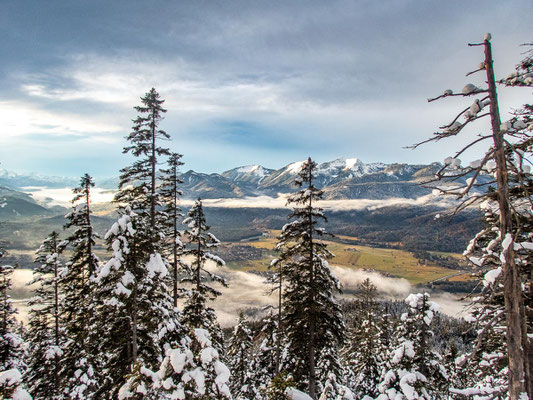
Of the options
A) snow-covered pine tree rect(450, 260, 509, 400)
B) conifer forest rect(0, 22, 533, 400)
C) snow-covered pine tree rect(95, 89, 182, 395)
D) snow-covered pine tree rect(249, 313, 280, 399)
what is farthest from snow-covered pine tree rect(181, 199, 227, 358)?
snow-covered pine tree rect(450, 260, 509, 400)

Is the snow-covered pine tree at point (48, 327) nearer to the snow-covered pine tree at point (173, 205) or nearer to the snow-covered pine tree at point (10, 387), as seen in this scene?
the snow-covered pine tree at point (173, 205)

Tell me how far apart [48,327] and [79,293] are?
482 centimetres

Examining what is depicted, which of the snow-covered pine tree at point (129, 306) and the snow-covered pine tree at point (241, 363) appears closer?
the snow-covered pine tree at point (129, 306)

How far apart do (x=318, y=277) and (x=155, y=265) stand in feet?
31.1

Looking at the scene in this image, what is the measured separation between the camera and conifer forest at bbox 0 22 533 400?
195 inches

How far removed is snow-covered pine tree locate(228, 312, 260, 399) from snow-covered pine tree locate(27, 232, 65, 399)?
56.2 ft

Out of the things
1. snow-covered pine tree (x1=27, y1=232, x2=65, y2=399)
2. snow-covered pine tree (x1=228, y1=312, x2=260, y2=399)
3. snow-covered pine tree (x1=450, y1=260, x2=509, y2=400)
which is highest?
snow-covered pine tree (x1=450, y1=260, x2=509, y2=400)

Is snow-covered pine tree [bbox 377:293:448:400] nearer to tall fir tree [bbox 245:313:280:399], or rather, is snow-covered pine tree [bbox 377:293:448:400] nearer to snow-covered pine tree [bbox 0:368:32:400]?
tall fir tree [bbox 245:313:280:399]

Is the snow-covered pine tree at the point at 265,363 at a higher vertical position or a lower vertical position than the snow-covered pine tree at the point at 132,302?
lower

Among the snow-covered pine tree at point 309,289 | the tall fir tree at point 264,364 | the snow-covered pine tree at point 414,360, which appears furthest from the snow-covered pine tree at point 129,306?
the tall fir tree at point 264,364

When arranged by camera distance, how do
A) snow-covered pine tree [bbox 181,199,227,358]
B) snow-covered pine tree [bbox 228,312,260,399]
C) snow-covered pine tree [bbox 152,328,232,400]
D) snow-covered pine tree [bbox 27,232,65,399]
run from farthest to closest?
snow-covered pine tree [bbox 228,312,260,399]
snow-covered pine tree [bbox 27,232,65,399]
snow-covered pine tree [bbox 181,199,227,358]
snow-covered pine tree [bbox 152,328,232,400]

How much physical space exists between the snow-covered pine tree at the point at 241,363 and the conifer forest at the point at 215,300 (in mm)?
5976

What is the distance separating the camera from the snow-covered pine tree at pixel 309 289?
55.5 feet

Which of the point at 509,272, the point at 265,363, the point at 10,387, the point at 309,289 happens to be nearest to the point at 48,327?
the point at 10,387
